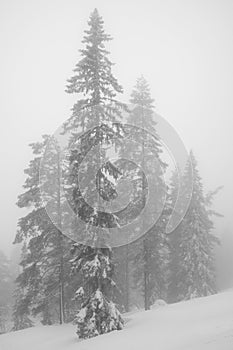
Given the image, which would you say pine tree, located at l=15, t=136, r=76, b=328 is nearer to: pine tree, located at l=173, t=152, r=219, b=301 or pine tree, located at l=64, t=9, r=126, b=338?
pine tree, located at l=64, t=9, r=126, b=338

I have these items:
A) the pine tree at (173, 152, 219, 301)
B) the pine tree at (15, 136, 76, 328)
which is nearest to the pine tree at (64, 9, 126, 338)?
the pine tree at (15, 136, 76, 328)

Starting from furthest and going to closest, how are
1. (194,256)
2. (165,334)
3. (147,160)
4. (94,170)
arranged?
(194,256) < (147,160) < (94,170) < (165,334)

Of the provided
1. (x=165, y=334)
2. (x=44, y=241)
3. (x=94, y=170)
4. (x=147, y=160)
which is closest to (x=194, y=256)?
(x=147, y=160)

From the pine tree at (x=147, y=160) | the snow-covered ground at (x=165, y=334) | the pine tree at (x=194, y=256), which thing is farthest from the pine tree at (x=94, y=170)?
the pine tree at (x=194, y=256)

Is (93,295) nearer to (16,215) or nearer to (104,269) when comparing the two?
(104,269)

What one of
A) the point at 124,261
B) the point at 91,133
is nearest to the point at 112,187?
the point at 91,133

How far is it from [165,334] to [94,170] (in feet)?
26.3

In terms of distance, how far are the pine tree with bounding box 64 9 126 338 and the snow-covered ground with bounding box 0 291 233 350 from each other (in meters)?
1.12

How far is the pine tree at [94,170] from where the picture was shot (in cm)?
1434

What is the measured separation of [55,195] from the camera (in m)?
22.7

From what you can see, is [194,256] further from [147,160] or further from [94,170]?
[94,170]

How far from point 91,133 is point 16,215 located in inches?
4866

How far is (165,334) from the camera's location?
12492 millimetres

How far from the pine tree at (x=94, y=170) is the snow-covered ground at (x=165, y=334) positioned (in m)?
1.12
